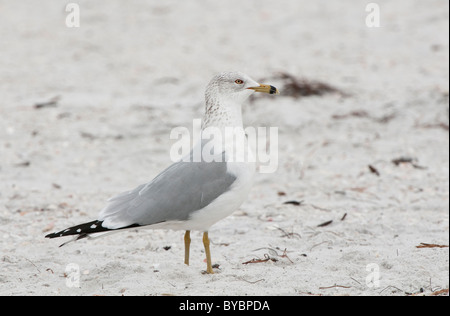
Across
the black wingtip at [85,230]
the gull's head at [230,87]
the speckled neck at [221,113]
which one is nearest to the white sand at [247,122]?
the black wingtip at [85,230]

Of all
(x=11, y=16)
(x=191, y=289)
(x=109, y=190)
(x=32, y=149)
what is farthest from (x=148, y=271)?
(x=11, y=16)

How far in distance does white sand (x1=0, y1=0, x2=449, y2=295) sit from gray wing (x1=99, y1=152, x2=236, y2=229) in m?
0.36

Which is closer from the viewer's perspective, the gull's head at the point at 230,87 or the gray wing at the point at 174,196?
the gray wing at the point at 174,196

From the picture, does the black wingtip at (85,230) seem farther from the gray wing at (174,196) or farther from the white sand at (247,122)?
the white sand at (247,122)

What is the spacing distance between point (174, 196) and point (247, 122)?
3.69 metres

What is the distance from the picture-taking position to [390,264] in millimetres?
4191

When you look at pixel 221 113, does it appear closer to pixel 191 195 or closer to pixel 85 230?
pixel 191 195

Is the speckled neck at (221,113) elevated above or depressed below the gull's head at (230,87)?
below

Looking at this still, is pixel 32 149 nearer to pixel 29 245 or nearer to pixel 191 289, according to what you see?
pixel 29 245

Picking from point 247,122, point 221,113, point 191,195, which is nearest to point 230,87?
point 221,113

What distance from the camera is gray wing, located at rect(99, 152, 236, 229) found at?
12.5 ft

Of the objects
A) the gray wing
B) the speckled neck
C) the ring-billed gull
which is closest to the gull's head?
the speckled neck

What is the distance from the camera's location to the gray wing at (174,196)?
3.82m

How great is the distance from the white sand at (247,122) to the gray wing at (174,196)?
0.36 metres
